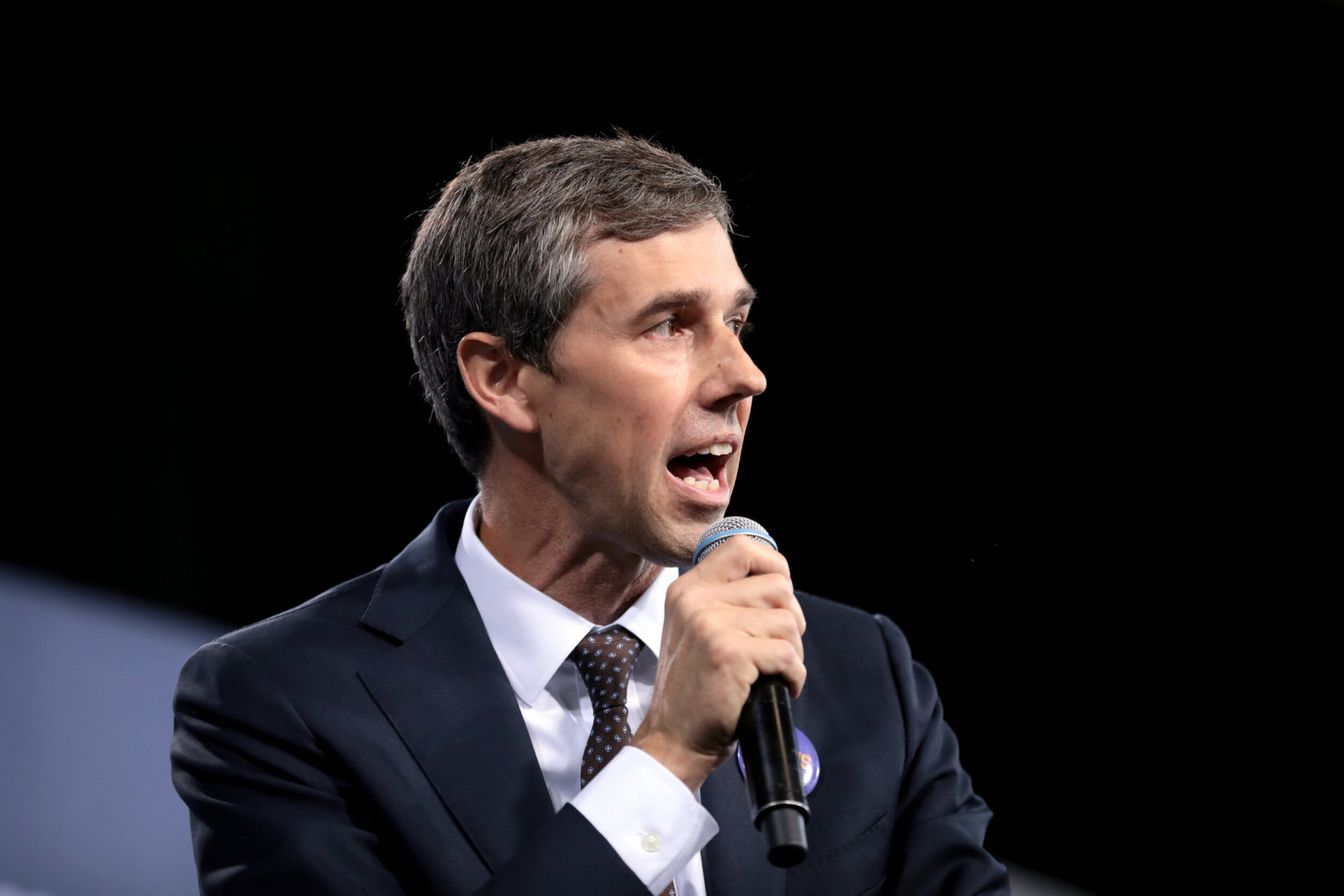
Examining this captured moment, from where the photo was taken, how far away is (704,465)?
1.71 meters

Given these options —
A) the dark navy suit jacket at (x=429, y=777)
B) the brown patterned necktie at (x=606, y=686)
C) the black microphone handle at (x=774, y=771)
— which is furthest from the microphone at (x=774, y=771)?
the brown patterned necktie at (x=606, y=686)

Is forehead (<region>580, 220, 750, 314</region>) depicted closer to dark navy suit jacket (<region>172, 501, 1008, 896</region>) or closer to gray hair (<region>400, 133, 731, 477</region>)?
gray hair (<region>400, 133, 731, 477</region>)

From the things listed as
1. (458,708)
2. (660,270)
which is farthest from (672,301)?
(458,708)

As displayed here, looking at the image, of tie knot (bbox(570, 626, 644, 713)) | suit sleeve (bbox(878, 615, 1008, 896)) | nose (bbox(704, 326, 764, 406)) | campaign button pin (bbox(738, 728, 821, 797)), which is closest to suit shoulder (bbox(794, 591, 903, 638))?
suit sleeve (bbox(878, 615, 1008, 896))

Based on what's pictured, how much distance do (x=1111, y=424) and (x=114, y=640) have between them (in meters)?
2.13

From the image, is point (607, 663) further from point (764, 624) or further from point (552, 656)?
point (764, 624)

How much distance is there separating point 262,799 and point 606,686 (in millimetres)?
485

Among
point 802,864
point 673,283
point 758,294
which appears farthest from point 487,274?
point 802,864

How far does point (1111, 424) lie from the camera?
223 centimetres

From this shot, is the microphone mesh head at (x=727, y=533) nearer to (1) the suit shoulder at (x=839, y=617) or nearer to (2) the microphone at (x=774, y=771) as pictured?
(2) the microphone at (x=774, y=771)

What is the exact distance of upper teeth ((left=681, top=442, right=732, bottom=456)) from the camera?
1654mm

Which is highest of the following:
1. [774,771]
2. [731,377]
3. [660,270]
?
[660,270]

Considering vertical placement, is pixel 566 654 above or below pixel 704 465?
below

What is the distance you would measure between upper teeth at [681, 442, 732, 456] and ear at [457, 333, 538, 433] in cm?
26
